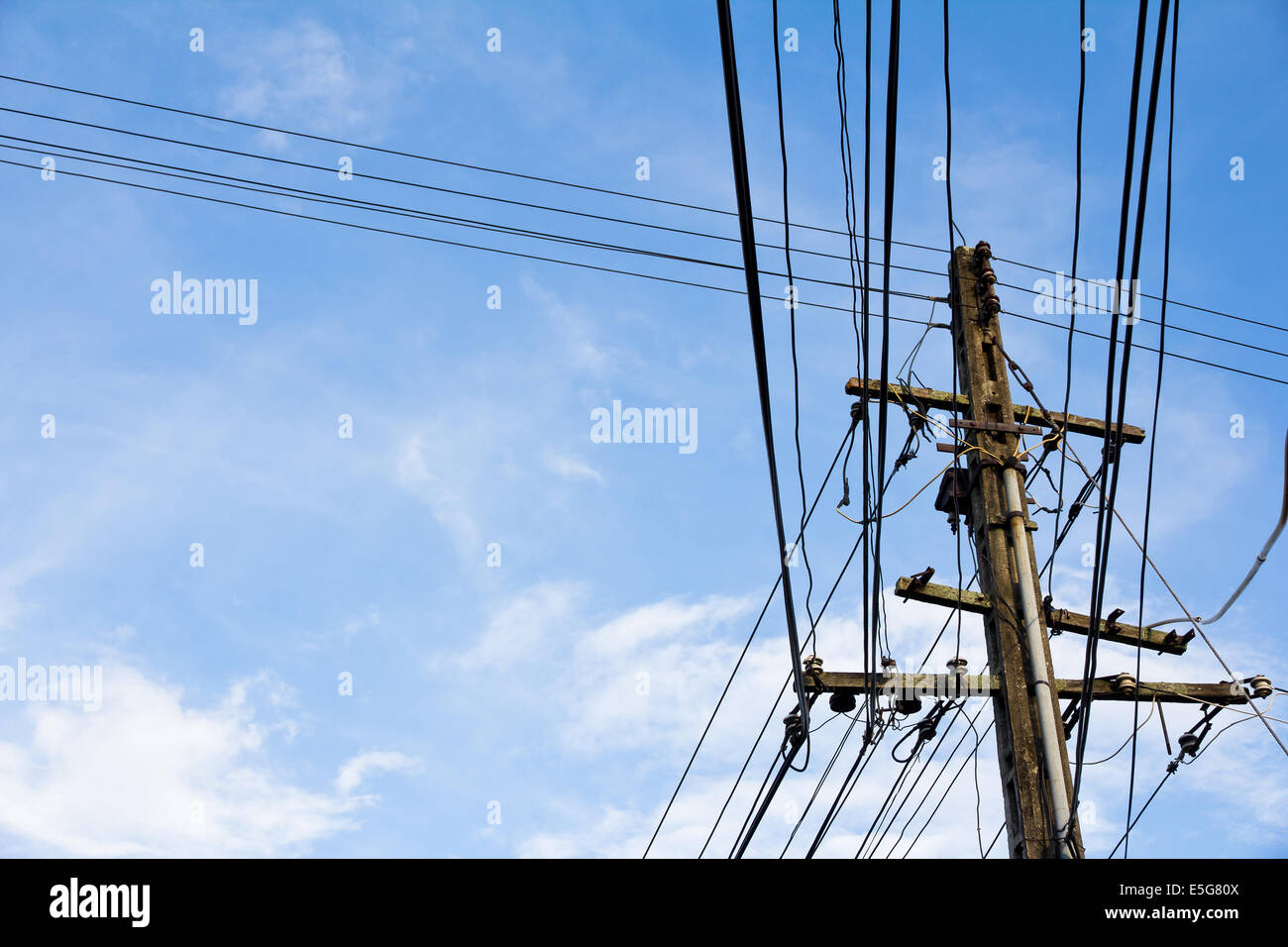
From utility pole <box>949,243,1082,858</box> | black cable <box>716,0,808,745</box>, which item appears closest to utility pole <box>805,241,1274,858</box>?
utility pole <box>949,243,1082,858</box>

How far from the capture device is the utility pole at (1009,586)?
22.3 ft

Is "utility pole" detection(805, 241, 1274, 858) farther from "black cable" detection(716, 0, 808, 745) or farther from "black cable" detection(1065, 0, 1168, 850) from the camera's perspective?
"black cable" detection(716, 0, 808, 745)

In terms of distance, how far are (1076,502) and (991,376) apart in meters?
1.28

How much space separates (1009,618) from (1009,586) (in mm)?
255

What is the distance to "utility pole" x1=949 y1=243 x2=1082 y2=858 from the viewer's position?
22.3 ft

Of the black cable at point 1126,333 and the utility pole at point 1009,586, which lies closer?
the black cable at point 1126,333

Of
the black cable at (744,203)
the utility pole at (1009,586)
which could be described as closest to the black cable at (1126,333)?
the utility pole at (1009,586)

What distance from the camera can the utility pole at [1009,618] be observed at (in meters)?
6.93

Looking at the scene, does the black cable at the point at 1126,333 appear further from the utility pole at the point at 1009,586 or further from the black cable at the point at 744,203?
the black cable at the point at 744,203
